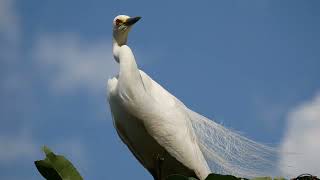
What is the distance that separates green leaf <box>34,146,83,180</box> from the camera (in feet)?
11.5

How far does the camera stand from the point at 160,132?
5.61 metres

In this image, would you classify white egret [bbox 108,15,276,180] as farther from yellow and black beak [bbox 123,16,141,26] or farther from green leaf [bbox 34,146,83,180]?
green leaf [bbox 34,146,83,180]

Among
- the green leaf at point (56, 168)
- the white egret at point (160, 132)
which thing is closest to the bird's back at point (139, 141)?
the white egret at point (160, 132)

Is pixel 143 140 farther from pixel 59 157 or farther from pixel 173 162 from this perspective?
pixel 59 157

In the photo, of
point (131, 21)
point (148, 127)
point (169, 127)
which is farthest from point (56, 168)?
point (131, 21)

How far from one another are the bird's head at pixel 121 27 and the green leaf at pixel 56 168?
2.60 meters

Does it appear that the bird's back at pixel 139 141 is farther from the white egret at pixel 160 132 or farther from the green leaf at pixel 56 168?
the green leaf at pixel 56 168

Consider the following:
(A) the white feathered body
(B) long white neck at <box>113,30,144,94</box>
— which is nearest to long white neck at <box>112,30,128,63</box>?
(B) long white neck at <box>113,30,144,94</box>

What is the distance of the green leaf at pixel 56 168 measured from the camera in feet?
11.5

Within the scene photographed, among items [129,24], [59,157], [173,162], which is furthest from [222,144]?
[59,157]

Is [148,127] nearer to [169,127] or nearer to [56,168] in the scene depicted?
[169,127]

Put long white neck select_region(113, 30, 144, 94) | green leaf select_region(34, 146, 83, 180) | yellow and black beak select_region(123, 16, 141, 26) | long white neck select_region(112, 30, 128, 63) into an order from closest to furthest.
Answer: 1. green leaf select_region(34, 146, 83, 180)
2. long white neck select_region(113, 30, 144, 94)
3. yellow and black beak select_region(123, 16, 141, 26)
4. long white neck select_region(112, 30, 128, 63)

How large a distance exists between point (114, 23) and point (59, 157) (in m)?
2.72

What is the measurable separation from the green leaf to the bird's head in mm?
2601
